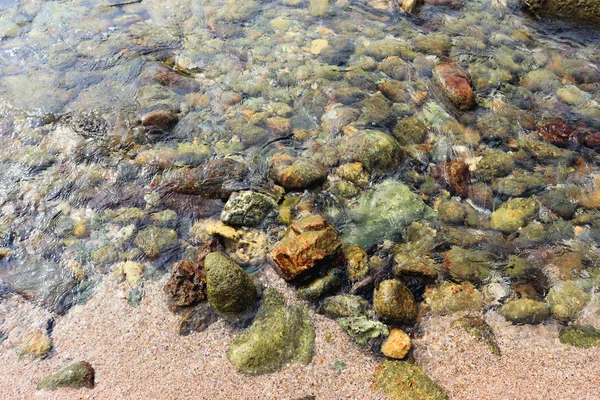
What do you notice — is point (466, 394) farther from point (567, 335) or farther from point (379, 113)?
point (379, 113)

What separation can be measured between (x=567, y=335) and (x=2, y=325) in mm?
4789

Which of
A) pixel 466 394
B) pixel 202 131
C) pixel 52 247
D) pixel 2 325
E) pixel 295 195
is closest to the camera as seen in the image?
pixel 466 394

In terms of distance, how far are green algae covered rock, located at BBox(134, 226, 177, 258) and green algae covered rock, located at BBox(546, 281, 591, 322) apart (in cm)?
353

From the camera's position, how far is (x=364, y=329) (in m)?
3.49

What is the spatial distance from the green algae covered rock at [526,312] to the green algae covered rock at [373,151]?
1.89 meters

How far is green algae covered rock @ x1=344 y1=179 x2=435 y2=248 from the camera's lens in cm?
424

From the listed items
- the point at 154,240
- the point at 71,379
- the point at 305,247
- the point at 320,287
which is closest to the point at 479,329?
the point at 320,287

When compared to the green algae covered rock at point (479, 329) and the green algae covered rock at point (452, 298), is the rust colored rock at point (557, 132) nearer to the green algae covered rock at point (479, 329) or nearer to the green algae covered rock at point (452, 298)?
the green algae covered rock at point (452, 298)

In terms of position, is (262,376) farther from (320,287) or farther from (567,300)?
(567,300)

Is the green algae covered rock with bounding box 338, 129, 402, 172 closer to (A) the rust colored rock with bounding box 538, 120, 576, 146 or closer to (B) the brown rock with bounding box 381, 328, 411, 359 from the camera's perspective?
(A) the rust colored rock with bounding box 538, 120, 576, 146

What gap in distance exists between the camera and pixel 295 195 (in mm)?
4598

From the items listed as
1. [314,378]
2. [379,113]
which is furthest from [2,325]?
[379,113]

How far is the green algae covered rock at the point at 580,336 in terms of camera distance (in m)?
3.36

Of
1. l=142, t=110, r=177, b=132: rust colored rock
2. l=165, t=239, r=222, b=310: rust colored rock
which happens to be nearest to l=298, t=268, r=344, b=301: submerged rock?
l=165, t=239, r=222, b=310: rust colored rock
